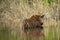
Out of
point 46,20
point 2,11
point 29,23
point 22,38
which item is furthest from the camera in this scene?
point 2,11

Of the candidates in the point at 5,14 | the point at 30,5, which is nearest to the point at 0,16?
the point at 5,14

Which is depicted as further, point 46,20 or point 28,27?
point 46,20

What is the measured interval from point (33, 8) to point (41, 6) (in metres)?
0.55

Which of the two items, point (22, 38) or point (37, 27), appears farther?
point (37, 27)

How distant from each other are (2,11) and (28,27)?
4.15 meters

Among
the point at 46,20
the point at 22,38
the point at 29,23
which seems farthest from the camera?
the point at 46,20

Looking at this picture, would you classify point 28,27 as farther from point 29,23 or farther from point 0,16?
point 0,16

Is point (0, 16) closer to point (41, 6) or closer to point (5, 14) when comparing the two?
point (5, 14)

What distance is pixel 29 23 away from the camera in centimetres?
1644

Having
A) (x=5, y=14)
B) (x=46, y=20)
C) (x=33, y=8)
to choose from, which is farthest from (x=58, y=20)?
(x=5, y=14)

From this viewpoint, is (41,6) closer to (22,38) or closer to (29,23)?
(29,23)

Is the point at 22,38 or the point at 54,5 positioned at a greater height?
the point at 54,5

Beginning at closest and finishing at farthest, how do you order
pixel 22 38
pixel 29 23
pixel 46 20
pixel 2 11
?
pixel 22 38 → pixel 29 23 → pixel 46 20 → pixel 2 11

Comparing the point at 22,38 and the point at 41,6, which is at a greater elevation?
the point at 41,6
